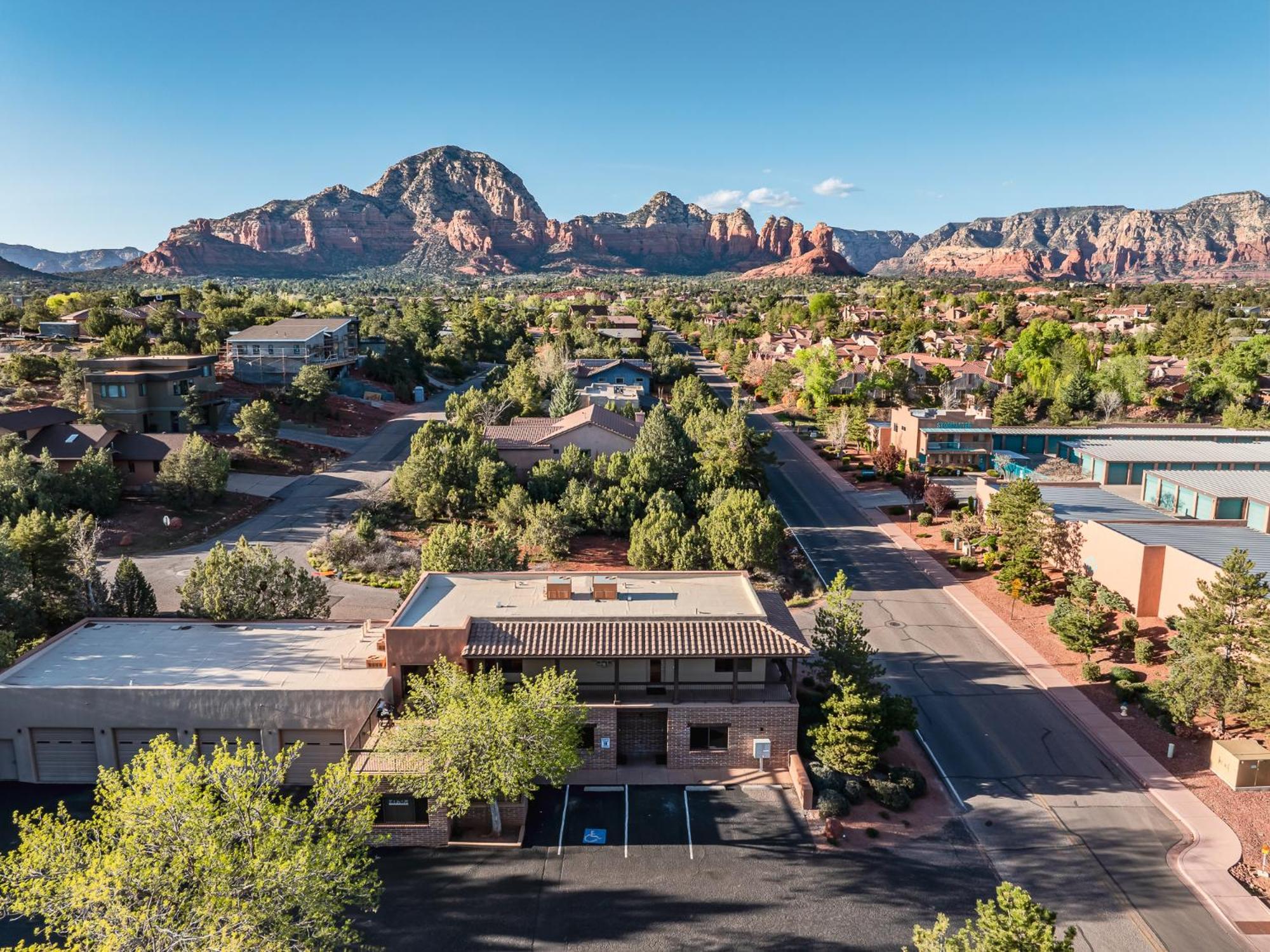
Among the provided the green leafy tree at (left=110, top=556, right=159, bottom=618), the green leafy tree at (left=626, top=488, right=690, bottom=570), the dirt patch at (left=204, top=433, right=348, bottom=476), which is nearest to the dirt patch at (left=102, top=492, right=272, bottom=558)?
the dirt patch at (left=204, top=433, right=348, bottom=476)

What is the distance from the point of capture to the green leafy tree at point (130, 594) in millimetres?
28438

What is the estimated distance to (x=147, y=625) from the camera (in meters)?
26.7

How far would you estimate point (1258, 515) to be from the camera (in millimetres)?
37656

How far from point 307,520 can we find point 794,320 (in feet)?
331

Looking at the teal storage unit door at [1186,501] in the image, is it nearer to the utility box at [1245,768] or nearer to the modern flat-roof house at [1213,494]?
the modern flat-roof house at [1213,494]

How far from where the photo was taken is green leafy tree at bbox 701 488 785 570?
3534cm

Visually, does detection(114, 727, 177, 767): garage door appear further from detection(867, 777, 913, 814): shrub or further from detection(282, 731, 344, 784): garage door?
detection(867, 777, 913, 814): shrub

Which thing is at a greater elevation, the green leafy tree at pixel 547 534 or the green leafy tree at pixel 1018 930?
the green leafy tree at pixel 1018 930

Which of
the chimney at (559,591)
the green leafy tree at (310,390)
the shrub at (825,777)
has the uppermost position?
the green leafy tree at (310,390)

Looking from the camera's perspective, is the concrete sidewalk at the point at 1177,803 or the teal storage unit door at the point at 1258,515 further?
the teal storage unit door at the point at 1258,515

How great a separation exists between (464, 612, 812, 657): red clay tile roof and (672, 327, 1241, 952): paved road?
6482 millimetres

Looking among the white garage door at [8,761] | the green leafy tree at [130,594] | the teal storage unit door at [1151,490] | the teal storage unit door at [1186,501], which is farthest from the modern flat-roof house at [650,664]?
the teal storage unit door at [1151,490]

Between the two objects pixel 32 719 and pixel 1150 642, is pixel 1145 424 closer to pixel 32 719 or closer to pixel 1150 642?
pixel 1150 642

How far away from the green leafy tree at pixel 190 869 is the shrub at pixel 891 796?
507 inches
